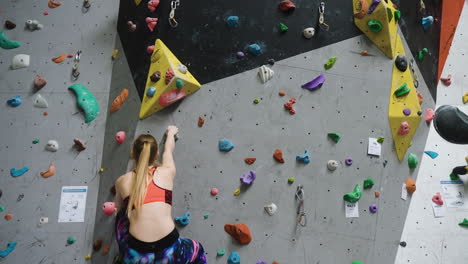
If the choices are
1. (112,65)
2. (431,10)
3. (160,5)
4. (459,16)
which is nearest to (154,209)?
(112,65)

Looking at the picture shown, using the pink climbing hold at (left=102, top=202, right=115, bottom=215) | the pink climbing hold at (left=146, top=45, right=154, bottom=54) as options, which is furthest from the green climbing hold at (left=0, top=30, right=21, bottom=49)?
the pink climbing hold at (left=102, top=202, right=115, bottom=215)

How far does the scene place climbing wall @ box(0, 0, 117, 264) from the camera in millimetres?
2752

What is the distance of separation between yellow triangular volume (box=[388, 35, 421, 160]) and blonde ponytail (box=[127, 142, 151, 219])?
1600 mm

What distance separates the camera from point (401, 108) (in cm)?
288

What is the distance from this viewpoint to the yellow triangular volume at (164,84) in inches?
106

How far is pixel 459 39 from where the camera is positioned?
10.8 feet

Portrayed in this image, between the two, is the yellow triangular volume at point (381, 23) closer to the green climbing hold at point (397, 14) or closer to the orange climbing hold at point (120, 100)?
the green climbing hold at point (397, 14)

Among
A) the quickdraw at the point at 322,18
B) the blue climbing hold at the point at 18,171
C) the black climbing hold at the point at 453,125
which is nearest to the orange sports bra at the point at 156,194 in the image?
the blue climbing hold at the point at 18,171

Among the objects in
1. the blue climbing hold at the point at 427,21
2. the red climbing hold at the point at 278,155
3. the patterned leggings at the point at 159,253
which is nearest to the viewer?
the patterned leggings at the point at 159,253

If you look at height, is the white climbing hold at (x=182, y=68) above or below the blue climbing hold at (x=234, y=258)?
A: above

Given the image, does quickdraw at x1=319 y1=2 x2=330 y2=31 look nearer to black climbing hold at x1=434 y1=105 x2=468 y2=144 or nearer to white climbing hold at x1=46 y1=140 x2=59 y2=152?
black climbing hold at x1=434 y1=105 x2=468 y2=144

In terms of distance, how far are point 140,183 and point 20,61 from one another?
148cm

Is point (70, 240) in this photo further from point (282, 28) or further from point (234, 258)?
point (282, 28)

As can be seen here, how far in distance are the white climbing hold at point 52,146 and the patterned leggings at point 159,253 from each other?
2.48ft
